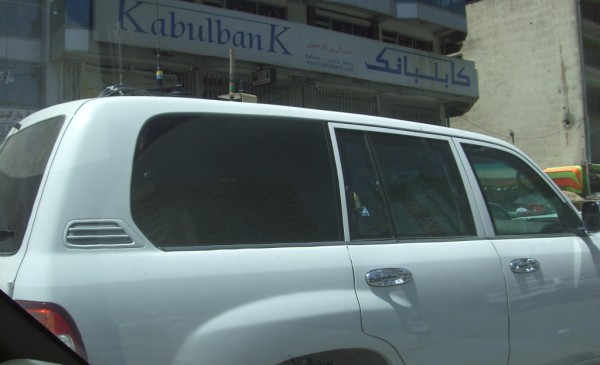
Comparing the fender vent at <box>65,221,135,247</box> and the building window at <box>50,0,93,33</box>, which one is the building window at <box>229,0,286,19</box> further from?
the fender vent at <box>65,221,135,247</box>

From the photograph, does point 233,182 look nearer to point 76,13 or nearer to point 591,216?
point 591,216

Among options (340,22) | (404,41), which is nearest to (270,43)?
(340,22)

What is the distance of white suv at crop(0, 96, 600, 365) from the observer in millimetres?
1797

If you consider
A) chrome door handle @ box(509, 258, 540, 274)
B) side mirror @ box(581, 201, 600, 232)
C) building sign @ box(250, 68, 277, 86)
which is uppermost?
building sign @ box(250, 68, 277, 86)

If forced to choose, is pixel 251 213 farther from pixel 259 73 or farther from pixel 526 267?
pixel 259 73

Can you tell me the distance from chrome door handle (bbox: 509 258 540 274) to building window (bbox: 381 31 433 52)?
667 inches

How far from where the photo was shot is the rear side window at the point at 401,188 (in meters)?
2.59

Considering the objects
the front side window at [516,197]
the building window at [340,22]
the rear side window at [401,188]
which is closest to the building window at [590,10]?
the building window at [340,22]

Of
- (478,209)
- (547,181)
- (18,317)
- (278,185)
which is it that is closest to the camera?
(18,317)

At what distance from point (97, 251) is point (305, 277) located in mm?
802

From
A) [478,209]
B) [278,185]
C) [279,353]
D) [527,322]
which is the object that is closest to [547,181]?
[478,209]

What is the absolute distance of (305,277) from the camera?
216cm

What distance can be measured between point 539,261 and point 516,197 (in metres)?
0.53

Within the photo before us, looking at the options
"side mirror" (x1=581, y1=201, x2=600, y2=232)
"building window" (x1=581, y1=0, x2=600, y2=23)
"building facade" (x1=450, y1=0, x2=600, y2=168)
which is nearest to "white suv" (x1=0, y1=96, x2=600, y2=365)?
"side mirror" (x1=581, y1=201, x2=600, y2=232)
